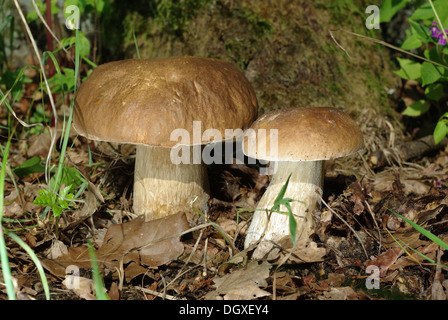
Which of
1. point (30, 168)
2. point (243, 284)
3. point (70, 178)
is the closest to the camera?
point (243, 284)

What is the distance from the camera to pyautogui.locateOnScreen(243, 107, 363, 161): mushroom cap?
219 cm

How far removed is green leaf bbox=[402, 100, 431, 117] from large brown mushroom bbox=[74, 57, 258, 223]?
1.94m

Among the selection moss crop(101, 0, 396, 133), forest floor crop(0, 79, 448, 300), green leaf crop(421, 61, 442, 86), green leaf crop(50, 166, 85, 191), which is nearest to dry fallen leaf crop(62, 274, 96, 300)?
forest floor crop(0, 79, 448, 300)

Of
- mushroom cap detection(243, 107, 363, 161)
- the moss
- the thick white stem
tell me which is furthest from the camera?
the moss

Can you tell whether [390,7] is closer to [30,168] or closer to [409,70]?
[409,70]

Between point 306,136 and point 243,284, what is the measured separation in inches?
34.6

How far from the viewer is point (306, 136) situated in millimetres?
2197

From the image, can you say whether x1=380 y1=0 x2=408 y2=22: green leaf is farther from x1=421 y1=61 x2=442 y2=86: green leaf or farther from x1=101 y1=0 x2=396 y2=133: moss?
x1=421 y1=61 x2=442 y2=86: green leaf

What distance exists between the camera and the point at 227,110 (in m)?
2.43

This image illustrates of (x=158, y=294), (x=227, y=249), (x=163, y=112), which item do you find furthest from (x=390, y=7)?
(x=158, y=294)

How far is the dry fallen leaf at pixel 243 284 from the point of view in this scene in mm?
2016

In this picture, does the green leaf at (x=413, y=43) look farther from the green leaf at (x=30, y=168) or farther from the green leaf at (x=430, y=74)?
the green leaf at (x=30, y=168)

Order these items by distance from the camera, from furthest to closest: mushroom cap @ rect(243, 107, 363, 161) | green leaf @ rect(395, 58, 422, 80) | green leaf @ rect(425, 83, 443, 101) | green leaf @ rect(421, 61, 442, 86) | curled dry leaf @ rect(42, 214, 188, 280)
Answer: green leaf @ rect(395, 58, 422, 80)
green leaf @ rect(425, 83, 443, 101)
green leaf @ rect(421, 61, 442, 86)
curled dry leaf @ rect(42, 214, 188, 280)
mushroom cap @ rect(243, 107, 363, 161)
